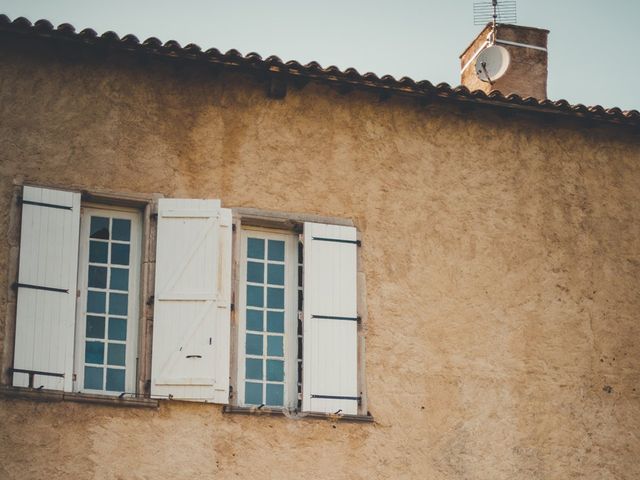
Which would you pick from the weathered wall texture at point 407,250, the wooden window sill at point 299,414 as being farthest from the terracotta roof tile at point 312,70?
the wooden window sill at point 299,414

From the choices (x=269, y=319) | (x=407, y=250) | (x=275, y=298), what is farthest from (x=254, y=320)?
(x=407, y=250)

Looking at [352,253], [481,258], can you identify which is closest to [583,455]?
[481,258]

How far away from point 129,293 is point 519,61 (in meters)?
6.57

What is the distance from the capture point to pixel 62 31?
38.4ft

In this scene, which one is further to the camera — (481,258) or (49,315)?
(481,258)

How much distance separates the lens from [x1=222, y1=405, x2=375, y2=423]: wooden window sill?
37.4 feet

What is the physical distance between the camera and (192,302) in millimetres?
11578

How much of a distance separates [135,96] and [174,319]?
7.04 feet

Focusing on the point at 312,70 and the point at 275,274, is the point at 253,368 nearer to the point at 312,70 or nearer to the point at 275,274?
the point at 275,274

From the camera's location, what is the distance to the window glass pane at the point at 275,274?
1216 cm

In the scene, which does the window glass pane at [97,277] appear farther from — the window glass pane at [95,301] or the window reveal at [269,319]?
the window reveal at [269,319]

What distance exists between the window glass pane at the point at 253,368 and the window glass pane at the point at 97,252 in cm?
157

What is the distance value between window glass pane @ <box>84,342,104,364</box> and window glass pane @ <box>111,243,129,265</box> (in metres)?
0.77

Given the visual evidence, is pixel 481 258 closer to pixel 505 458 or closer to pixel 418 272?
pixel 418 272
